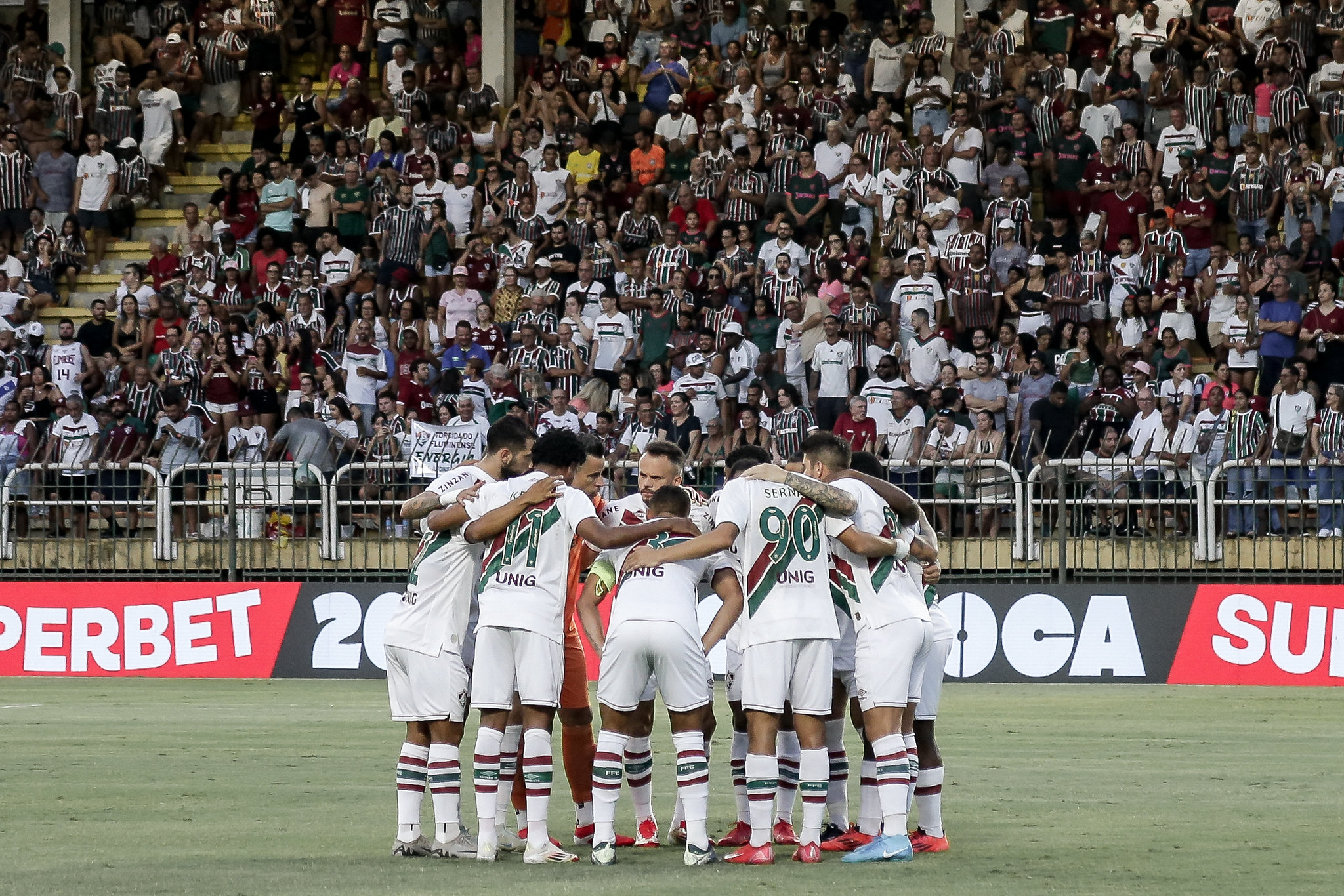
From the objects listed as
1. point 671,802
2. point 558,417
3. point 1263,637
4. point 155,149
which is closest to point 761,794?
point 671,802

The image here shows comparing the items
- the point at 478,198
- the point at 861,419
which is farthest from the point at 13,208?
the point at 861,419

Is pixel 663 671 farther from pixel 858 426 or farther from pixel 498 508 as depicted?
pixel 858 426

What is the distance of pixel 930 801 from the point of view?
888 centimetres

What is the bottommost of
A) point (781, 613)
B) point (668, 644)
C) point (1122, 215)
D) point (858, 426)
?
point (668, 644)

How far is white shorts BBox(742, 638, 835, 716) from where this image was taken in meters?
Result: 8.45

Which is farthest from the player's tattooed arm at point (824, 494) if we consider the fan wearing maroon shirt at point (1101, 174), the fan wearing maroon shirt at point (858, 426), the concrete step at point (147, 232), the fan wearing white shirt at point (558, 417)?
the concrete step at point (147, 232)

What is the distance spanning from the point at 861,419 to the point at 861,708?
11.5 m

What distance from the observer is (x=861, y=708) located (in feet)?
28.6

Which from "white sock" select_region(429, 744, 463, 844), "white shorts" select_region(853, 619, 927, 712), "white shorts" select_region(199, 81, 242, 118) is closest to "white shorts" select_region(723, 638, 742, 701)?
"white shorts" select_region(853, 619, 927, 712)

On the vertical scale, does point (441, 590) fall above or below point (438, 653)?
above

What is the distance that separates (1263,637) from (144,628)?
435 inches

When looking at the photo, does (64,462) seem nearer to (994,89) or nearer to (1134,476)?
(1134,476)

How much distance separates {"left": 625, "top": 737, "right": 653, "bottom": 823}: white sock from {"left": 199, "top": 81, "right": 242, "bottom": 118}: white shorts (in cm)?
2230

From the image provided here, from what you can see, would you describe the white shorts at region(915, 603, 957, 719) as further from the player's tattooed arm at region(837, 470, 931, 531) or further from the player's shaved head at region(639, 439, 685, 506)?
the player's shaved head at region(639, 439, 685, 506)
